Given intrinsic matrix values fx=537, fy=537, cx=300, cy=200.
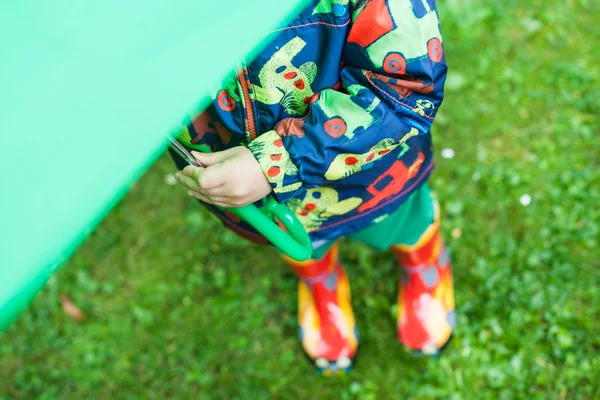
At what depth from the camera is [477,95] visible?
2406 mm

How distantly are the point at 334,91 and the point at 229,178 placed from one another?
265 mm

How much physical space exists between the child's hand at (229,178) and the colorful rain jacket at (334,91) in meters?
0.02

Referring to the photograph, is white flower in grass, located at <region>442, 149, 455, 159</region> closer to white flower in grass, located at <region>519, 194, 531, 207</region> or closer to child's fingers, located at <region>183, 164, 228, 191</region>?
white flower in grass, located at <region>519, 194, 531, 207</region>

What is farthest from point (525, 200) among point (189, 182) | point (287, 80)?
point (189, 182)

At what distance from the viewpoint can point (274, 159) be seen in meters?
1.04

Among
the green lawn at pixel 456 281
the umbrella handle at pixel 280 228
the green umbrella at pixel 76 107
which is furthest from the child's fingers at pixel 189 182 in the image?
the green lawn at pixel 456 281

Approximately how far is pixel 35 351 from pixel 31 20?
2.06 metres

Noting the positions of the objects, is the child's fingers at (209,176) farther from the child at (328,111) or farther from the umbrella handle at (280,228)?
the umbrella handle at (280,228)

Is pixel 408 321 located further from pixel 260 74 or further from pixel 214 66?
pixel 214 66

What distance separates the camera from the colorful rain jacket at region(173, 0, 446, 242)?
96 cm

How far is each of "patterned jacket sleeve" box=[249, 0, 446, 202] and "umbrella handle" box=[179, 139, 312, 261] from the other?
0.16 feet

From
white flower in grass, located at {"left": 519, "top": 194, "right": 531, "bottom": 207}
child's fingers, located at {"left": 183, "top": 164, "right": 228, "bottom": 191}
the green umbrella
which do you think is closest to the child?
child's fingers, located at {"left": 183, "top": 164, "right": 228, "bottom": 191}

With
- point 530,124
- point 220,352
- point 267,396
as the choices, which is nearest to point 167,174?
point 220,352

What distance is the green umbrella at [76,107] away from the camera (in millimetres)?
468
